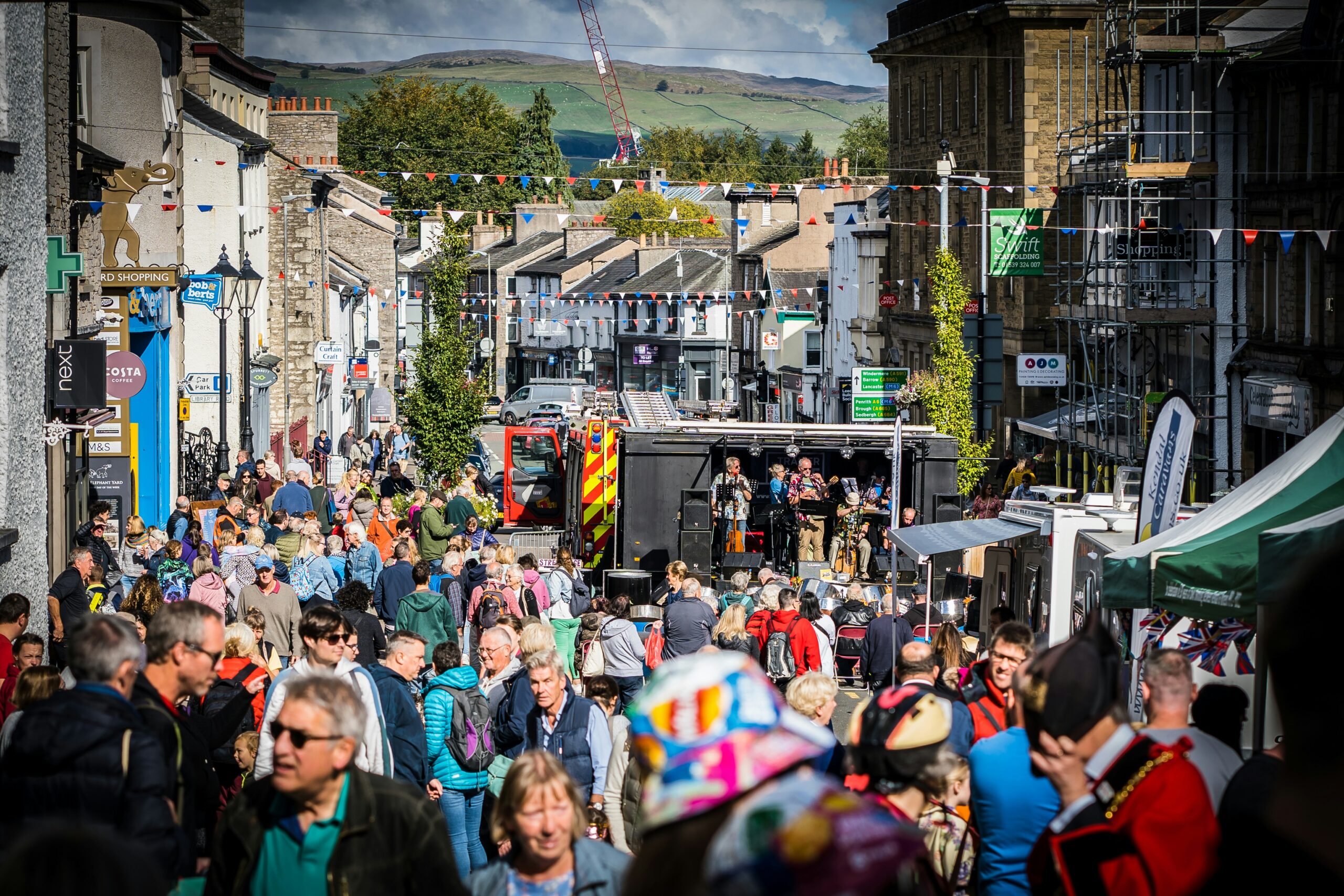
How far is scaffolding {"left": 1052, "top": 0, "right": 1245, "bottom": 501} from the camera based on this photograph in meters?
24.3

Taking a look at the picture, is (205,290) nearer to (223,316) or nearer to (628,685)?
(223,316)

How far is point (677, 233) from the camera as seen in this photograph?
286 feet

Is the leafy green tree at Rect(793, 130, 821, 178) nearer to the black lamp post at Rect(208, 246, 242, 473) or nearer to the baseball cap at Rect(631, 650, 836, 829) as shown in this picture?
the black lamp post at Rect(208, 246, 242, 473)

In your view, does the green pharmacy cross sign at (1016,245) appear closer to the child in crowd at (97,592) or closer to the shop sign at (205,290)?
the shop sign at (205,290)

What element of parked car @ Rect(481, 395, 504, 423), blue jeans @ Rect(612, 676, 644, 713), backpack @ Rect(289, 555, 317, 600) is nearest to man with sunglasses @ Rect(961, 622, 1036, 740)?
blue jeans @ Rect(612, 676, 644, 713)

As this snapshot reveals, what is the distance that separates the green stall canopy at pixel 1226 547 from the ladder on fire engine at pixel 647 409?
42.9 feet

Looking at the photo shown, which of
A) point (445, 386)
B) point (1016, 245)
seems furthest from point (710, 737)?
point (1016, 245)

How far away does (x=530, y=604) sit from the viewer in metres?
14.3

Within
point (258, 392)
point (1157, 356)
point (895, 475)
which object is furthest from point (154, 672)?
point (258, 392)

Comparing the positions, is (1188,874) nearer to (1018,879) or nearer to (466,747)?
(1018,879)

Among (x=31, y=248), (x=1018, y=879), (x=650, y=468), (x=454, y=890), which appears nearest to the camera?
(x=454, y=890)

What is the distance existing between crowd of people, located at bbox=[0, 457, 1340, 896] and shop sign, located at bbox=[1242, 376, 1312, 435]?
40.5ft

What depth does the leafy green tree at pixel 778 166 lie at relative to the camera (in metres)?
120

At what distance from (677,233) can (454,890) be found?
84128mm
